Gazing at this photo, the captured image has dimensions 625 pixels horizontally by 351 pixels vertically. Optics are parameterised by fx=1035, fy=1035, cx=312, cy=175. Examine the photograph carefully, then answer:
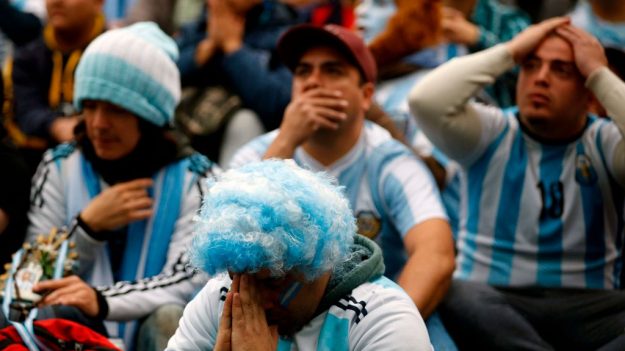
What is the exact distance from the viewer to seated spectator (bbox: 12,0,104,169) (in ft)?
16.6

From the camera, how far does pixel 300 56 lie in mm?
4180

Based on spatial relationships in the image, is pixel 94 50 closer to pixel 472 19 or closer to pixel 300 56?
pixel 300 56

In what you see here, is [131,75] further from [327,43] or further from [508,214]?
[508,214]

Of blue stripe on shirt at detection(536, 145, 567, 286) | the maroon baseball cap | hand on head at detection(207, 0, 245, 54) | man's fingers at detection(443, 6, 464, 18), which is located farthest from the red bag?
man's fingers at detection(443, 6, 464, 18)

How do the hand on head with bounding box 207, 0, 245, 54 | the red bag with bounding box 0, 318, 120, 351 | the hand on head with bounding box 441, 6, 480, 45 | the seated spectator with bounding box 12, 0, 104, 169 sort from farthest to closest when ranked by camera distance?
the hand on head with bounding box 441, 6, 480, 45
the hand on head with bounding box 207, 0, 245, 54
the seated spectator with bounding box 12, 0, 104, 169
the red bag with bounding box 0, 318, 120, 351

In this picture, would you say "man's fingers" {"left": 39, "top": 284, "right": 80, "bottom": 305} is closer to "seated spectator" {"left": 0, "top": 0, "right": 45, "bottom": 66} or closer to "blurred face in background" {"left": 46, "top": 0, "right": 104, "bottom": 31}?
"blurred face in background" {"left": 46, "top": 0, "right": 104, "bottom": 31}

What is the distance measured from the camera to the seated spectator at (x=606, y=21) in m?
5.43

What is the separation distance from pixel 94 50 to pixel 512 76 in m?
2.34

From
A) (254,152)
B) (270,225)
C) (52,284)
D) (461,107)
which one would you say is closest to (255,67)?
(254,152)

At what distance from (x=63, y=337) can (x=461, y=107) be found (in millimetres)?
1790

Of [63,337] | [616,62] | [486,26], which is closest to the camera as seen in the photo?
[63,337]

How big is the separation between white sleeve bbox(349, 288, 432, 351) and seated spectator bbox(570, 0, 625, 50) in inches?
128

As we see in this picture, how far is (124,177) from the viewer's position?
12.9 ft

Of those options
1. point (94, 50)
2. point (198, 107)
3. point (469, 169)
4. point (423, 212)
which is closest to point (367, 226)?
point (423, 212)
